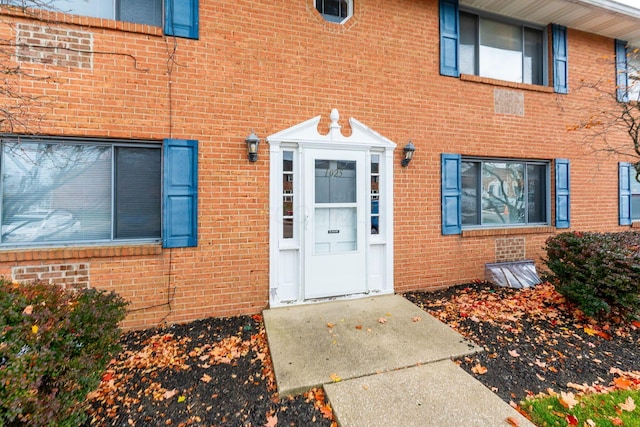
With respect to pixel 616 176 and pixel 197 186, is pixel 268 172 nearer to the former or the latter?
pixel 197 186

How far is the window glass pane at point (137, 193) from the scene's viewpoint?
12.6ft

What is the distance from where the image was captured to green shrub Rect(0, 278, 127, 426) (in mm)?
1580

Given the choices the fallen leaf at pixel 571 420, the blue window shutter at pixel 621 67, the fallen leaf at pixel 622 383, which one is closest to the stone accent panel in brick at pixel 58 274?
the fallen leaf at pixel 571 420

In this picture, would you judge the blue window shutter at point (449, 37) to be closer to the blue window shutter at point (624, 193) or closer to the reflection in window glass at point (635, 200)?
the blue window shutter at point (624, 193)

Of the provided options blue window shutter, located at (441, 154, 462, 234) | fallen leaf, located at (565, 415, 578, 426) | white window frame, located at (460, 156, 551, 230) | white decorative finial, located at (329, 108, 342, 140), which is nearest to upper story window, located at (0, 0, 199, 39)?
white decorative finial, located at (329, 108, 342, 140)

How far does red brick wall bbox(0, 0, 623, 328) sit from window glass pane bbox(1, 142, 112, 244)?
0.89ft

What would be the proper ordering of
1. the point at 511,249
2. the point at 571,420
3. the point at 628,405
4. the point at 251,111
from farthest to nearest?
the point at 511,249, the point at 251,111, the point at 628,405, the point at 571,420

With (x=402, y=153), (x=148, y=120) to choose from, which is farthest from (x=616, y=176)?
(x=148, y=120)

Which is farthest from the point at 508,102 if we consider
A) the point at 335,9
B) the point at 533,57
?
the point at 335,9

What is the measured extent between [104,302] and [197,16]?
150 inches

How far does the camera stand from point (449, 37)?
16.7 ft

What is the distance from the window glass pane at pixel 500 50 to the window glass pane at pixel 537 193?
194cm

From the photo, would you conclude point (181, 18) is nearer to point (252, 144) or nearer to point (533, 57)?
point (252, 144)

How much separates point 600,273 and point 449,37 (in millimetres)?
4424
